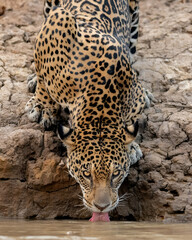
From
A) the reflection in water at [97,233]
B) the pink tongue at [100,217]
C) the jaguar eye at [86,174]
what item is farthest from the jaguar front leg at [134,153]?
the reflection in water at [97,233]

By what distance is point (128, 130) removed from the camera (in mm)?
6309

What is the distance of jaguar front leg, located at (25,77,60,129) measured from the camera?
23.8ft

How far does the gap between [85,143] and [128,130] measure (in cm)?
56

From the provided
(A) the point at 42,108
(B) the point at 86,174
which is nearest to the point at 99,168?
(B) the point at 86,174

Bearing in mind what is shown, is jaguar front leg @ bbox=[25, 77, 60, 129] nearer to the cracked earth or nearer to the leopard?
the leopard

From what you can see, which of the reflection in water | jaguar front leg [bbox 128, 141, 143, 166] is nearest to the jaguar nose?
the reflection in water

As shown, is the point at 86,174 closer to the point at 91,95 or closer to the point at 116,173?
the point at 116,173

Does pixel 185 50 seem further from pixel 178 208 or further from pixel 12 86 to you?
pixel 178 208

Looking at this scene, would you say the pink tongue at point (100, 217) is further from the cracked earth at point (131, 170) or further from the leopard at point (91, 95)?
the cracked earth at point (131, 170)

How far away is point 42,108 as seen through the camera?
7.40 metres

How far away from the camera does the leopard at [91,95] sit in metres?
5.91

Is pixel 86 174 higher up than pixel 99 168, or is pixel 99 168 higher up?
pixel 99 168

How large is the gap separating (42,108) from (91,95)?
1.20 meters

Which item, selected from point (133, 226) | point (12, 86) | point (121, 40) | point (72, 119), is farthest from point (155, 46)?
point (133, 226)
